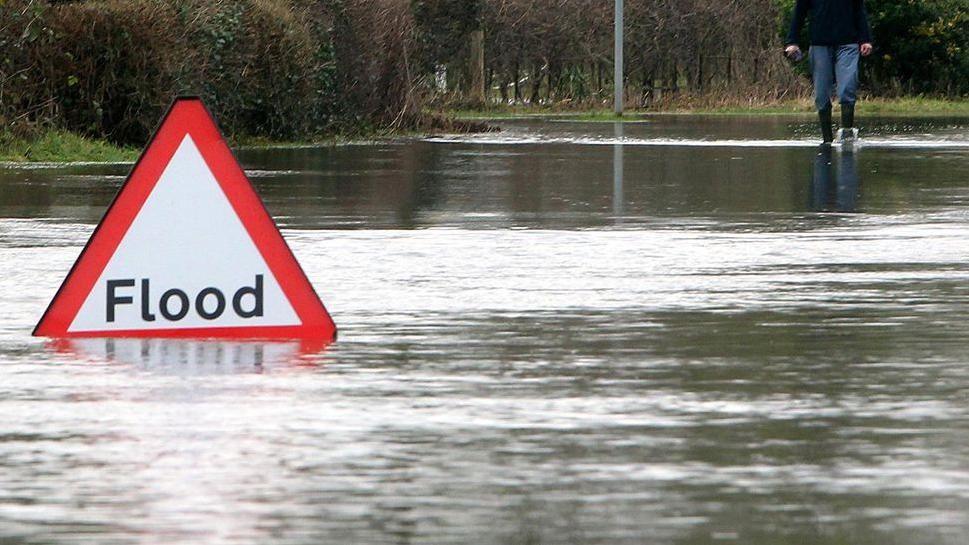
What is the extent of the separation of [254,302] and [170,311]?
0.98 feet

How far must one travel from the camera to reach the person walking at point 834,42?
2334 centimetres

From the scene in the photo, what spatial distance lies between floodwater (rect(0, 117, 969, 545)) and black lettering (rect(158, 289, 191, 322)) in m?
0.20

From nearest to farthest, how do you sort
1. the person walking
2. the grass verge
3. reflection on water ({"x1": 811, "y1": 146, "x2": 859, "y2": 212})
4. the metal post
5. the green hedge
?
reflection on water ({"x1": 811, "y1": 146, "x2": 859, "y2": 212})
the grass verge
the person walking
the metal post
the green hedge

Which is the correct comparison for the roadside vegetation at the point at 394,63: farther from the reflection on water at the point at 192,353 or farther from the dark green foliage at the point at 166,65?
the reflection on water at the point at 192,353

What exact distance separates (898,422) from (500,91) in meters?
42.4

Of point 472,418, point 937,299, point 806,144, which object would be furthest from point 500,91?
point 472,418

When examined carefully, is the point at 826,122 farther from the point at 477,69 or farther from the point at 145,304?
the point at 477,69

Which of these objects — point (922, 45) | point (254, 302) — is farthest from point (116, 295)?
point (922, 45)

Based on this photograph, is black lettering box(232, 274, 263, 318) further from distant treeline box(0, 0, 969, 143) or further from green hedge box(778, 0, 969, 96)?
green hedge box(778, 0, 969, 96)

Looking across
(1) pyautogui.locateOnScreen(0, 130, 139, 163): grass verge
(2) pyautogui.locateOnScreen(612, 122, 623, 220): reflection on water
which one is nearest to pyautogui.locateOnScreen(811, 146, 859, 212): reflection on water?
(2) pyautogui.locateOnScreen(612, 122, 623, 220): reflection on water

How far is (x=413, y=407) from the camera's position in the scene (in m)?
6.69

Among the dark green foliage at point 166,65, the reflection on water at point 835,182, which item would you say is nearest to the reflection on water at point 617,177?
the reflection on water at point 835,182

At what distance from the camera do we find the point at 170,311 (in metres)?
8.27

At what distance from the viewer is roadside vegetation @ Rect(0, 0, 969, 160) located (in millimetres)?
22766
